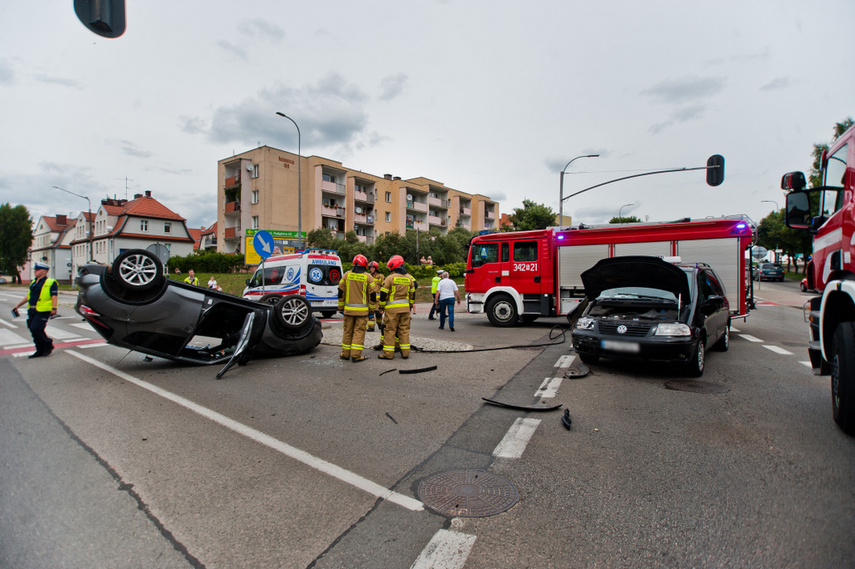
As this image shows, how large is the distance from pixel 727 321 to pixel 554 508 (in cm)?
788

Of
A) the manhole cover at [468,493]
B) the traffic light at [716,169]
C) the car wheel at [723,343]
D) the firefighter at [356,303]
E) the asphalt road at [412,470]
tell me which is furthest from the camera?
the traffic light at [716,169]

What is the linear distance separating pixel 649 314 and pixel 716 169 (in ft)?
40.3

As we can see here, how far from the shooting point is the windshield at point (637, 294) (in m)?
7.20

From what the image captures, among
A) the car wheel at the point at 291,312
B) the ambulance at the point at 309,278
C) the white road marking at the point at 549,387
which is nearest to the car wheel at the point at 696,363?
the white road marking at the point at 549,387

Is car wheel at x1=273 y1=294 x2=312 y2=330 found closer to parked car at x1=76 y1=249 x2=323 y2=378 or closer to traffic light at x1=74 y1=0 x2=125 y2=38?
parked car at x1=76 y1=249 x2=323 y2=378

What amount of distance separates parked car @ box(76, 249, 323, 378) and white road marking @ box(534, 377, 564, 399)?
427 centimetres

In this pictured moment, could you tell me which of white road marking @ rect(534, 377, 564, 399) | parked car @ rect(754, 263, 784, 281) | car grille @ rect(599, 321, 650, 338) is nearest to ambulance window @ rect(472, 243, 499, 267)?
car grille @ rect(599, 321, 650, 338)

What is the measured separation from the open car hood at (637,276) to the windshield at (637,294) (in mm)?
74

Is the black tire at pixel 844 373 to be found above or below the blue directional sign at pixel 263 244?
below

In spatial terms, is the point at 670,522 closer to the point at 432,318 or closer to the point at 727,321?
the point at 727,321

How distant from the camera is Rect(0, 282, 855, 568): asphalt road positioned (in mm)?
2500

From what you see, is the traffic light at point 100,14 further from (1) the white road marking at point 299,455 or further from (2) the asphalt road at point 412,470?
(1) the white road marking at point 299,455

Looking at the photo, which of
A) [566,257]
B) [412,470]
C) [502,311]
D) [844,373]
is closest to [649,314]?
[844,373]

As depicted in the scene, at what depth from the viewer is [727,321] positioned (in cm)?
898
